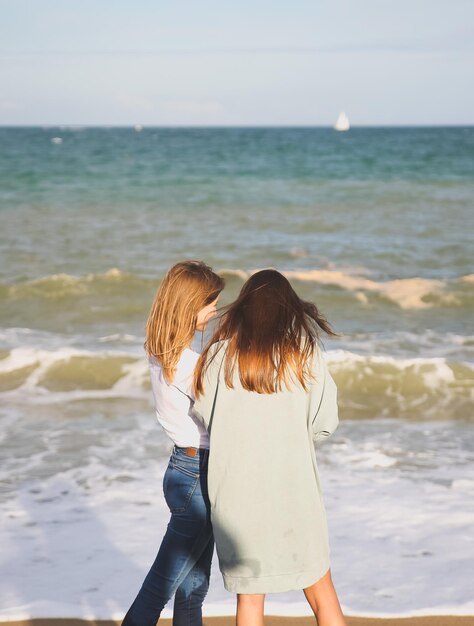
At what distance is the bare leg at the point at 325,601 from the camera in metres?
2.58

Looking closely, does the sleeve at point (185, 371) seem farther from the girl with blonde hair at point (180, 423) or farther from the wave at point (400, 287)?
the wave at point (400, 287)

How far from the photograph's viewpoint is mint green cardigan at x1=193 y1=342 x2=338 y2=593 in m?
A: 2.45

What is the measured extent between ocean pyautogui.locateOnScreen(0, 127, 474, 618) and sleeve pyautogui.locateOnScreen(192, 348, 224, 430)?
142 centimetres

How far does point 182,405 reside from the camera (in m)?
2.64

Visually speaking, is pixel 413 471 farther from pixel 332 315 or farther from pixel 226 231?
pixel 226 231

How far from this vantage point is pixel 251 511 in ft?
8.08

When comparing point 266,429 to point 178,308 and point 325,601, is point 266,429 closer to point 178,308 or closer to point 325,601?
point 178,308

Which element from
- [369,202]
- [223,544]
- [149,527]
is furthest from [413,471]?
[369,202]

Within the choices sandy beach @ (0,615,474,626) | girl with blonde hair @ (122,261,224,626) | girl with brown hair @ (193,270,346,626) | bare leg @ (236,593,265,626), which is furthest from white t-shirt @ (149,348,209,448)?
sandy beach @ (0,615,474,626)

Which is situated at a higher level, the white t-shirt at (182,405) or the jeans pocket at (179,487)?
the white t-shirt at (182,405)

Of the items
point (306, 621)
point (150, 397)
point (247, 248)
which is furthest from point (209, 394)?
point (247, 248)

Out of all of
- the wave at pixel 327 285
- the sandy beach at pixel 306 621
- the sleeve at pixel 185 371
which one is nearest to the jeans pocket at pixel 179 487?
the sleeve at pixel 185 371

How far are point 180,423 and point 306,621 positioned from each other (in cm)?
131

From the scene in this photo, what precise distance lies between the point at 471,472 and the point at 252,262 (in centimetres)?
953
